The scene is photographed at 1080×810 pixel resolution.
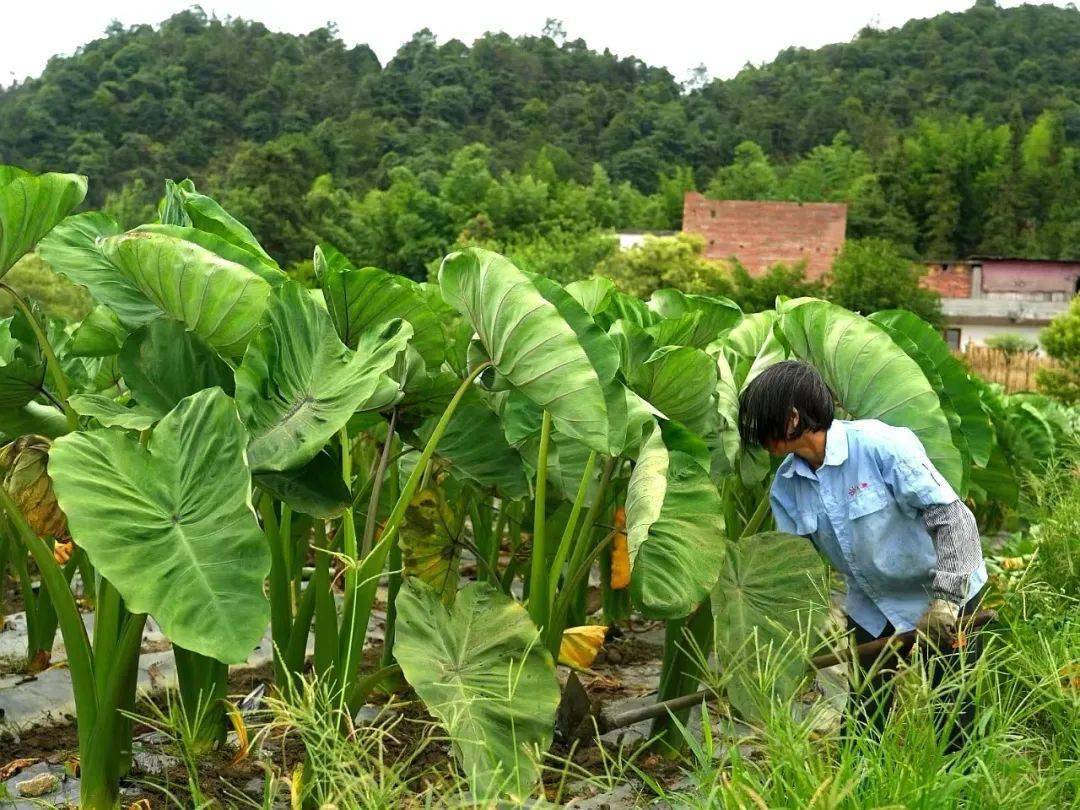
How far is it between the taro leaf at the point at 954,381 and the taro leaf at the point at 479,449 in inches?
53.5

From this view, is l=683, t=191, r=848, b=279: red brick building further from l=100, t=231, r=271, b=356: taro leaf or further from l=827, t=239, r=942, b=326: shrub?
l=100, t=231, r=271, b=356: taro leaf

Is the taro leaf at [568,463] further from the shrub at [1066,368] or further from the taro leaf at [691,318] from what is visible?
the shrub at [1066,368]

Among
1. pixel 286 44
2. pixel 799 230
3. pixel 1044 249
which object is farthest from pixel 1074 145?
pixel 286 44

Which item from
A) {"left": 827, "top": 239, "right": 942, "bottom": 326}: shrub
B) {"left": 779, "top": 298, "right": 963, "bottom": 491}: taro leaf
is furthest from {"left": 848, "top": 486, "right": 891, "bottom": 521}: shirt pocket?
{"left": 827, "top": 239, "right": 942, "bottom": 326}: shrub

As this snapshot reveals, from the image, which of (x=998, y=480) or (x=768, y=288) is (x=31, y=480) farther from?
(x=768, y=288)

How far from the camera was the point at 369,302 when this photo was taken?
2.60 m

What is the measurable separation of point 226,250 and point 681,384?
1.04 meters

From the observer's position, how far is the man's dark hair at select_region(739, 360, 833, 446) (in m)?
2.46

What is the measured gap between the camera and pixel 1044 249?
4425 centimetres

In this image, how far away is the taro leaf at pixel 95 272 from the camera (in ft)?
7.93

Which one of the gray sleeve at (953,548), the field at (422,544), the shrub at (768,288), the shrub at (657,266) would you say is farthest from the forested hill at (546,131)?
the gray sleeve at (953,548)

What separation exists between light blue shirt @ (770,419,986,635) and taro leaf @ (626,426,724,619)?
8.1 inches

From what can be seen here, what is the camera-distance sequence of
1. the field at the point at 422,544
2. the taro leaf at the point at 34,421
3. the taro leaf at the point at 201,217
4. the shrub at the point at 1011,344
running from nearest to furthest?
the field at the point at 422,544
the taro leaf at the point at 34,421
the taro leaf at the point at 201,217
the shrub at the point at 1011,344

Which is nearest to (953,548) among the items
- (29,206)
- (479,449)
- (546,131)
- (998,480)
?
(479,449)
